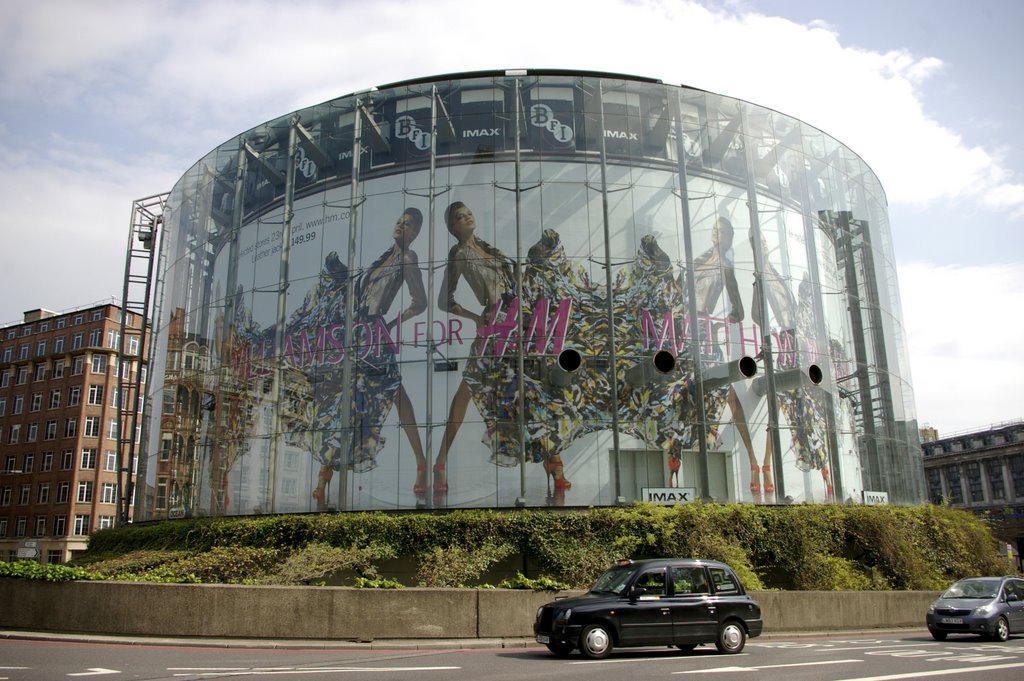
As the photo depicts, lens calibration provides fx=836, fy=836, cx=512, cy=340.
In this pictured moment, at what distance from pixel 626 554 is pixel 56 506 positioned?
71.3 meters

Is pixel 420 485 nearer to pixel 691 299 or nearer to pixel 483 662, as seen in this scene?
pixel 691 299

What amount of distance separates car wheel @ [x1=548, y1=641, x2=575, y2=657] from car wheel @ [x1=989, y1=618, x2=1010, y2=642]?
31.9ft

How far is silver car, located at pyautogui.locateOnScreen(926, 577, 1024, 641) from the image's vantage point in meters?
17.4

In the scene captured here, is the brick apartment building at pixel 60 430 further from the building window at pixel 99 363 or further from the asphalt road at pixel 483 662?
the asphalt road at pixel 483 662

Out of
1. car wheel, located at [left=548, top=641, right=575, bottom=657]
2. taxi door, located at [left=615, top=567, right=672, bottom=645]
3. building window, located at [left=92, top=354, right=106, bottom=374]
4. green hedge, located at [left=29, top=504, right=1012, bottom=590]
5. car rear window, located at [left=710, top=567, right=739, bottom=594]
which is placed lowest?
car wheel, located at [left=548, top=641, right=575, bottom=657]

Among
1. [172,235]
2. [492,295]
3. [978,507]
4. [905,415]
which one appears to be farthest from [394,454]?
[978,507]

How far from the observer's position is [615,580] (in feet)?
48.4

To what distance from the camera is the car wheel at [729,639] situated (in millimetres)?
14734

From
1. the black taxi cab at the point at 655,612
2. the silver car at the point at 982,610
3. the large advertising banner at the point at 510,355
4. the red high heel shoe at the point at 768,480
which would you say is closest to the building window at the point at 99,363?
the large advertising banner at the point at 510,355

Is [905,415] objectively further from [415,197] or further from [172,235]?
[172,235]

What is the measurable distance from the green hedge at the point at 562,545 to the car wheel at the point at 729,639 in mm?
6105

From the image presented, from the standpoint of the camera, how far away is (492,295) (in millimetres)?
27172

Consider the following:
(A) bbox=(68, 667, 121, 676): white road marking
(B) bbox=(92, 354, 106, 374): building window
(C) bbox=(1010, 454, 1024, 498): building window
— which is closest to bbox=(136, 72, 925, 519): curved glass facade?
(A) bbox=(68, 667, 121, 676): white road marking

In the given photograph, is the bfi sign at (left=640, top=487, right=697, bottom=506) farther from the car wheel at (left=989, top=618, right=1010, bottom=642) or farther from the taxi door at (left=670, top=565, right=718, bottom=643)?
the taxi door at (left=670, top=565, right=718, bottom=643)
